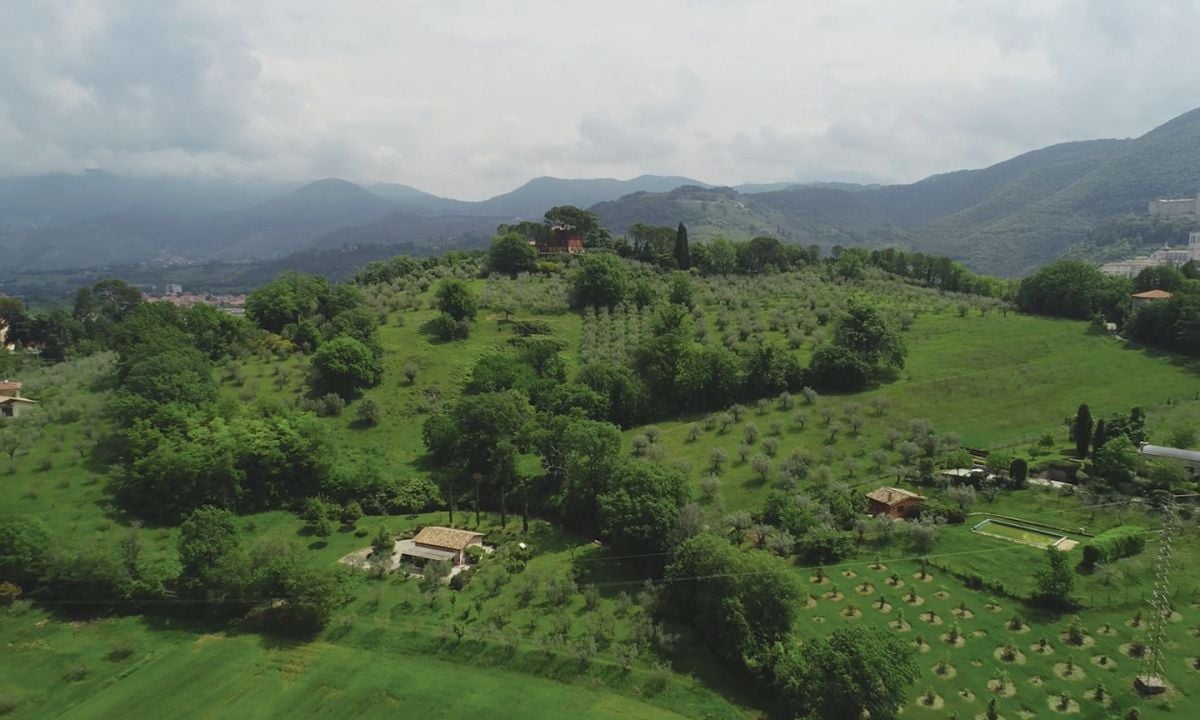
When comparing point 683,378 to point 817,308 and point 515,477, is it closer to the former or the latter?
point 515,477

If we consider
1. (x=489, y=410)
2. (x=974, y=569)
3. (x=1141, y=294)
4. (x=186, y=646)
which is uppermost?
(x=1141, y=294)

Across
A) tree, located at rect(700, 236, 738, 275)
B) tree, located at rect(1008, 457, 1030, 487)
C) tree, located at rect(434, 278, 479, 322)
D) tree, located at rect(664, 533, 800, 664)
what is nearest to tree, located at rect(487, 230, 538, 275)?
tree, located at rect(434, 278, 479, 322)

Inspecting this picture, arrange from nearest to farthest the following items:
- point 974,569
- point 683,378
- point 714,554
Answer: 1. point 714,554
2. point 974,569
3. point 683,378

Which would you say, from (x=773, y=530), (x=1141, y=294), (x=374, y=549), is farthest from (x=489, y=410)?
(x=1141, y=294)

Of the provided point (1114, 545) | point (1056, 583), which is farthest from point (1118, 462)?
point (1056, 583)

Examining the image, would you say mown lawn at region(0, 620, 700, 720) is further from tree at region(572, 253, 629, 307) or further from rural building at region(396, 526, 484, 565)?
tree at region(572, 253, 629, 307)
